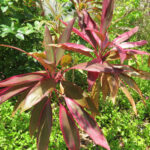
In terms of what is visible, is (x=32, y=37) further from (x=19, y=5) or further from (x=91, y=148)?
(x=91, y=148)

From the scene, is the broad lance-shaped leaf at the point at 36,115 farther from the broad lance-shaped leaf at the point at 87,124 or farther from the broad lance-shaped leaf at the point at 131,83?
the broad lance-shaped leaf at the point at 131,83

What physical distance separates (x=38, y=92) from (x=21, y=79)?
12 centimetres

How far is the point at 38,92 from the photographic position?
0.74m

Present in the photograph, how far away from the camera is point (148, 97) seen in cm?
222

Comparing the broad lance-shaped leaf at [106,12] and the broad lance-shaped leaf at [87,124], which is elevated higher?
the broad lance-shaped leaf at [106,12]

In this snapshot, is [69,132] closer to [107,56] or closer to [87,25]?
[107,56]

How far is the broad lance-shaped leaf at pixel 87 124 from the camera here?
0.76 metres

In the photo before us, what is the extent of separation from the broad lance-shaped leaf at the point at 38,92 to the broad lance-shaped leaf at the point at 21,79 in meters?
0.05

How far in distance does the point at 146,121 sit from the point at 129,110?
26cm

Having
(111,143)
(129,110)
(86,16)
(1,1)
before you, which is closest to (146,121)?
(129,110)

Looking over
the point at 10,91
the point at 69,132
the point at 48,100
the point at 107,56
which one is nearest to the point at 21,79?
the point at 10,91

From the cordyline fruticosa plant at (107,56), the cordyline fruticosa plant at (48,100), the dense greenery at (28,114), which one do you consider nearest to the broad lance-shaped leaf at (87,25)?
the cordyline fruticosa plant at (107,56)

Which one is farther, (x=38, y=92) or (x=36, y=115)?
(x=36, y=115)

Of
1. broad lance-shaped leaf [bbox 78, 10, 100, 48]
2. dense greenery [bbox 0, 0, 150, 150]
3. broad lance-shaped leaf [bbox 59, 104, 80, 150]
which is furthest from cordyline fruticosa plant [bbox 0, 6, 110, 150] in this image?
Answer: dense greenery [bbox 0, 0, 150, 150]
